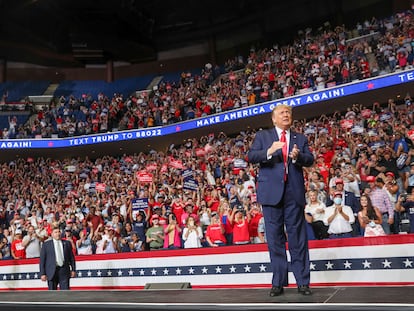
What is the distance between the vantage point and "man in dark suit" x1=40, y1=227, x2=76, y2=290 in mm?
8008

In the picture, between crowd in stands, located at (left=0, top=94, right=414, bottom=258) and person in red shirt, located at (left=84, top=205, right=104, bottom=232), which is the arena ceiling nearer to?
crowd in stands, located at (left=0, top=94, right=414, bottom=258)

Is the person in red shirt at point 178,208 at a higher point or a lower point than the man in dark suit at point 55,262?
higher

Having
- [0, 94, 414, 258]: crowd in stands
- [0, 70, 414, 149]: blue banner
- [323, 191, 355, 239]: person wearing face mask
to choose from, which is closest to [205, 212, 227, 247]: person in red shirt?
[0, 94, 414, 258]: crowd in stands

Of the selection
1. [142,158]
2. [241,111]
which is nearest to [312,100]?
[241,111]

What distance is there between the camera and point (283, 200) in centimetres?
406

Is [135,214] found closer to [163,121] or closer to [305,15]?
[163,121]

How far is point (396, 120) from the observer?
1229cm

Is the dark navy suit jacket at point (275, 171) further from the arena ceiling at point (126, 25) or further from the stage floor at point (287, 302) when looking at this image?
the arena ceiling at point (126, 25)

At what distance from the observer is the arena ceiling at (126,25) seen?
2605 centimetres

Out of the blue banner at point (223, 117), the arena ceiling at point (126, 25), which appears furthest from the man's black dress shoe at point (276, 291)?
the arena ceiling at point (126, 25)

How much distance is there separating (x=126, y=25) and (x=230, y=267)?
904 inches

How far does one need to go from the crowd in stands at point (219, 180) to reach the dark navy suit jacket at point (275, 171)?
3231 millimetres

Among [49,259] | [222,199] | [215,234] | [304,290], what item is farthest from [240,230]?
[304,290]

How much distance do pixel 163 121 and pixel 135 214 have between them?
11574 mm
